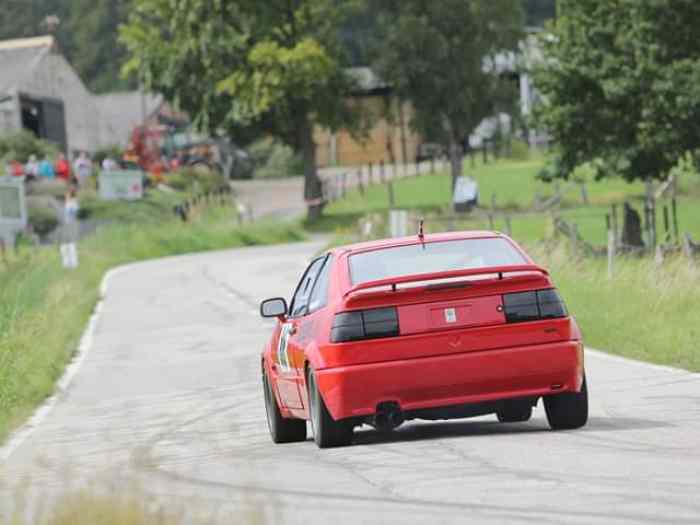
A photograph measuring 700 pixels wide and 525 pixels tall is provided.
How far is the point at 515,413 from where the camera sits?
1270cm

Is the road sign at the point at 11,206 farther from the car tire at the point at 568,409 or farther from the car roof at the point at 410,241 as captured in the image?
the car tire at the point at 568,409

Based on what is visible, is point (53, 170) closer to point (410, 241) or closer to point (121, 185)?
point (121, 185)

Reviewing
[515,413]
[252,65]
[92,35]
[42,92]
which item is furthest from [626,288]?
[92,35]

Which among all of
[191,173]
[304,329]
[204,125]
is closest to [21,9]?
[191,173]

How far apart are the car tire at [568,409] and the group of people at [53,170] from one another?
52769 mm

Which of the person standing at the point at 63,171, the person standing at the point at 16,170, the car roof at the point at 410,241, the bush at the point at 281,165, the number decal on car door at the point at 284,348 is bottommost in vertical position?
the bush at the point at 281,165

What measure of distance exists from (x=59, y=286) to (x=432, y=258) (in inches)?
1058

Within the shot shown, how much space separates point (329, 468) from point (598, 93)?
91.2 ft

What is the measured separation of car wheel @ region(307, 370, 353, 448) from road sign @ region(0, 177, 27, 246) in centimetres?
3701

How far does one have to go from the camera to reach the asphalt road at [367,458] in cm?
842

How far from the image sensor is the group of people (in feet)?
216

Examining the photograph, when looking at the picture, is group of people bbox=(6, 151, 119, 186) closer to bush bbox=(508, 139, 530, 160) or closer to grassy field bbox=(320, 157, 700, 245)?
grassy field bbox=(320, 157, 700, 245)

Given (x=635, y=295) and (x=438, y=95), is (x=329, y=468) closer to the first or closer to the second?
(x=635, y=295)

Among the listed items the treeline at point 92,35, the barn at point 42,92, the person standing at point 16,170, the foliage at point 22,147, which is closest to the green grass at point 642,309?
the person standing at point 16,170
